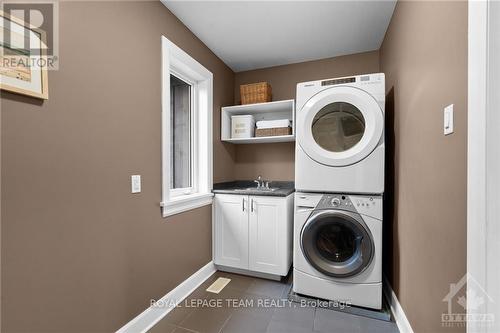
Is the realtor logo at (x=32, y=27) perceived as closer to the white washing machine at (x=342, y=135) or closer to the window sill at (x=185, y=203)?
the window sill at (x=185, y=203)

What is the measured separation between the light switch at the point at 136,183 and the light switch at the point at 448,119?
174 centimetres

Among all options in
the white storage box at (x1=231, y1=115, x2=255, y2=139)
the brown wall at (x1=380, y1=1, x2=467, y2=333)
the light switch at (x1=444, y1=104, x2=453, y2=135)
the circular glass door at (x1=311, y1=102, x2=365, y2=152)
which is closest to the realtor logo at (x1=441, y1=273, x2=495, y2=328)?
the brown wall at (x1=380, y1=1, x2=467, y2=333)

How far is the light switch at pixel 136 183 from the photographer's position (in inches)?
58.2

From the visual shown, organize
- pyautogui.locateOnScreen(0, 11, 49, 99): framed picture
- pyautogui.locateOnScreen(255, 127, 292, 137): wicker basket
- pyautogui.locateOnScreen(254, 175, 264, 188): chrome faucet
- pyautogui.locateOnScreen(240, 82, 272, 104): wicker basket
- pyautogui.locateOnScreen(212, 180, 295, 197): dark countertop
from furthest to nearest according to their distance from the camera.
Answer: pyautogui.locateOnScreen(254, 175, 264, 188): chrome faucet → pyautogui.locateOnScreen(240, 82, 272, 104): wicker basket → pyautogui.locateOnScreen(255, 127, 292, 137): wicker basket → pyautogui.locateOnScreen(212, 180, 295, 197): dark countertop → pyautogui.locateOnScreen(0, 11, 49, 99): framed picture

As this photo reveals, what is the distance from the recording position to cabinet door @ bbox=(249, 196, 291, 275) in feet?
6.98

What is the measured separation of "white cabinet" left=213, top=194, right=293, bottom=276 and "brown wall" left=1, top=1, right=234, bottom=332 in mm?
605

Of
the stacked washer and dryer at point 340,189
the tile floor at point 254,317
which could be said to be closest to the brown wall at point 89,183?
the tile floor at point 254,317

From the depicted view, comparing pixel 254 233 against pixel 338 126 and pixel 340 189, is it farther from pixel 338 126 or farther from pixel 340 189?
pixel 338 126

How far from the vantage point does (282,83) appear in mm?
2775

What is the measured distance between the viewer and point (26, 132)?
97cm

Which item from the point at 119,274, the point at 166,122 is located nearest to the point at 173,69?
the point at 166,122

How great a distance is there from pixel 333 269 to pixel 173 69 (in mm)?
2251

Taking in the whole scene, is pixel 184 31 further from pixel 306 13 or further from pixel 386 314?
pixel 386 314

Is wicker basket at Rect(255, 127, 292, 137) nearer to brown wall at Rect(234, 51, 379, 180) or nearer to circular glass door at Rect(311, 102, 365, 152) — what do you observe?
brown wall at Rect(234, 51, 379, 180)
